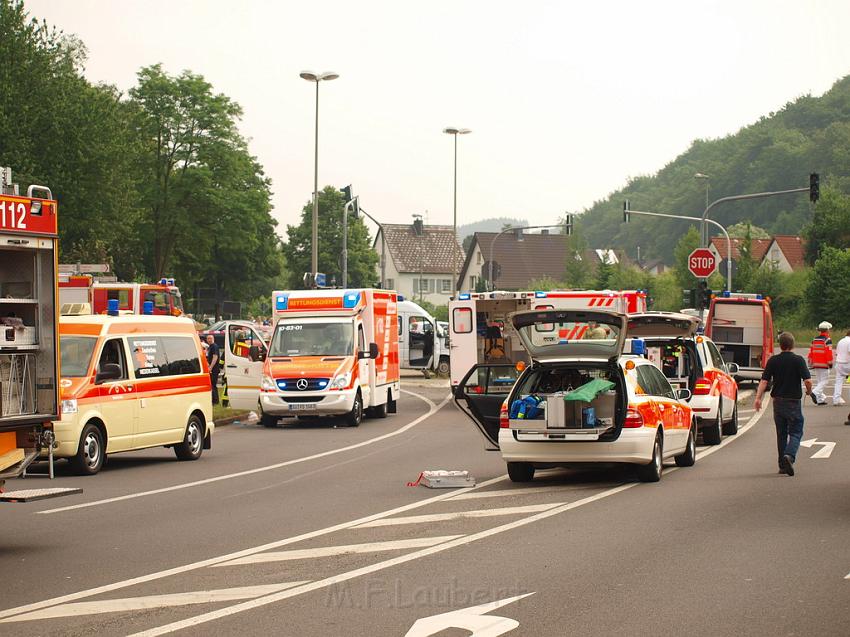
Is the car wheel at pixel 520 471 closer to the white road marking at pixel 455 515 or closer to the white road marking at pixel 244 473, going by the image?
the white road marking at pixel 455 515

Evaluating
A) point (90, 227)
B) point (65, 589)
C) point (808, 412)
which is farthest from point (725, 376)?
point (90, 227)

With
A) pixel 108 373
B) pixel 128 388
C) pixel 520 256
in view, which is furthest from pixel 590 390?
pixel 520 256

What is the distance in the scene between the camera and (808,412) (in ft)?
97.9

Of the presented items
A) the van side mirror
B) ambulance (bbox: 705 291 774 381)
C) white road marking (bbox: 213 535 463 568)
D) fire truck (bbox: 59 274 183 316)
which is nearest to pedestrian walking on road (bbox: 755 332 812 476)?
white road marking (bbox: 213 535 463 568)

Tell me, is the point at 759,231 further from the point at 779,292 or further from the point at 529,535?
the point at 529,535

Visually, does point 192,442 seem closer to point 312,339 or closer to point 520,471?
point 520,471

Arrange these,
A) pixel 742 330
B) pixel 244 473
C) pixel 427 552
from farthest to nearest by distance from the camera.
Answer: pixel 742 330 < pixel 244 473 < pixel 427 552

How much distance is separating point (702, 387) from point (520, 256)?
105m

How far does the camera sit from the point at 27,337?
11.3 metres

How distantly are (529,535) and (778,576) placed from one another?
8.73ft

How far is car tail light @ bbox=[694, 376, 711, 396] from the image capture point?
21328 mm

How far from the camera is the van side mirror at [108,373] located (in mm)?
17328

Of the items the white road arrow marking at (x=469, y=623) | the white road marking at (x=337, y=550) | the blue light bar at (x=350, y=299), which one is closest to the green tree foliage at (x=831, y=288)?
the blue light bar at (x=350, y=299)

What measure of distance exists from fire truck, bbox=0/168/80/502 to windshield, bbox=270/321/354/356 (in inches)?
629
